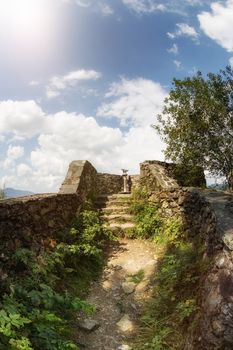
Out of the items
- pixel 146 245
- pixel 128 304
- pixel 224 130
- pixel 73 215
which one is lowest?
pixel 128 304

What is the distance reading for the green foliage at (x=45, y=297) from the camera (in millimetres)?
5542

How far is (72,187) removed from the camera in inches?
484

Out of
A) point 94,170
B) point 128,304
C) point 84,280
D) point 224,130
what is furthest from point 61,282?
point 224,130

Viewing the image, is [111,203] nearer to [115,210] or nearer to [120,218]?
[115,210]

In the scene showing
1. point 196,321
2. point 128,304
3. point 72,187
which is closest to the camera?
point 196,321

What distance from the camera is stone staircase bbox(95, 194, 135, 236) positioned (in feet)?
39.5

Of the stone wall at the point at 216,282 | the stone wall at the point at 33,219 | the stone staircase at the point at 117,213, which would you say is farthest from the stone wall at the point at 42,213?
the stone wall at the point at 216,282

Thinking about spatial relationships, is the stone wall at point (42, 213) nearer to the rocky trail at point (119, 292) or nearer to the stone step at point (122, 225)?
the stone step at point (122, 225)

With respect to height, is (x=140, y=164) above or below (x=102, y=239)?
above

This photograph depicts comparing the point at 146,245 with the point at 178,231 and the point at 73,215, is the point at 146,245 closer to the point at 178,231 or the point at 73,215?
the point at 178,231

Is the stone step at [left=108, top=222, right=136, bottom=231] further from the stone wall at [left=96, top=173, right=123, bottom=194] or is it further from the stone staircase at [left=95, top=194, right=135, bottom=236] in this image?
the stone wall at [left=96, top=173, right=123, bottom=194]

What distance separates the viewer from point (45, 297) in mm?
6465

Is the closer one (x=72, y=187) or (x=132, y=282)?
(x=132, y=282)

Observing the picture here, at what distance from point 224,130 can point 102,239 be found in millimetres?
8951
